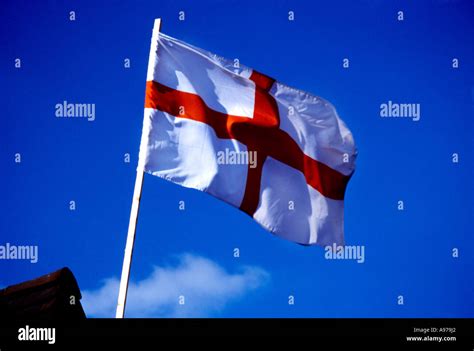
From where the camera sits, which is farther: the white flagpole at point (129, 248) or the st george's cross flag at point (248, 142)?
the st george's cross flag at point (248, 142)

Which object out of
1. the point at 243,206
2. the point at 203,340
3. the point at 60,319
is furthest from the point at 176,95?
the point at 203,340

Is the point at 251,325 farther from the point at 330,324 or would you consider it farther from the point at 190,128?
the point at 190,128

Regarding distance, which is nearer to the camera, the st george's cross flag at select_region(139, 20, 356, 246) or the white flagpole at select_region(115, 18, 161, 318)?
the white flagpole at select_region(115, 18, 161, 318)

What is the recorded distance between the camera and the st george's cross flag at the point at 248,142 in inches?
427

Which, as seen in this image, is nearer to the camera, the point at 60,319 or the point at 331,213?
the point at 60,319

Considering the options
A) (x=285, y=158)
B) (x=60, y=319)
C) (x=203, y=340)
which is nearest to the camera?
(x=203, y=340)

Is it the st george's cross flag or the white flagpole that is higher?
the st george's cross flag

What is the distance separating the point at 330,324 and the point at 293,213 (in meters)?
3.92

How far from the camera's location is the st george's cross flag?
1084 centimetres

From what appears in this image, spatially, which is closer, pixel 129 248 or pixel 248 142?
pixel 129 248

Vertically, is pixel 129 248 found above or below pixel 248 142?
below

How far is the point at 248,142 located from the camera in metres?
11.8

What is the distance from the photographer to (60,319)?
8.73 m

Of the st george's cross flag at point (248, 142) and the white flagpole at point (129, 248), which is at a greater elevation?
the st george's cross flag at point (248, 142)
